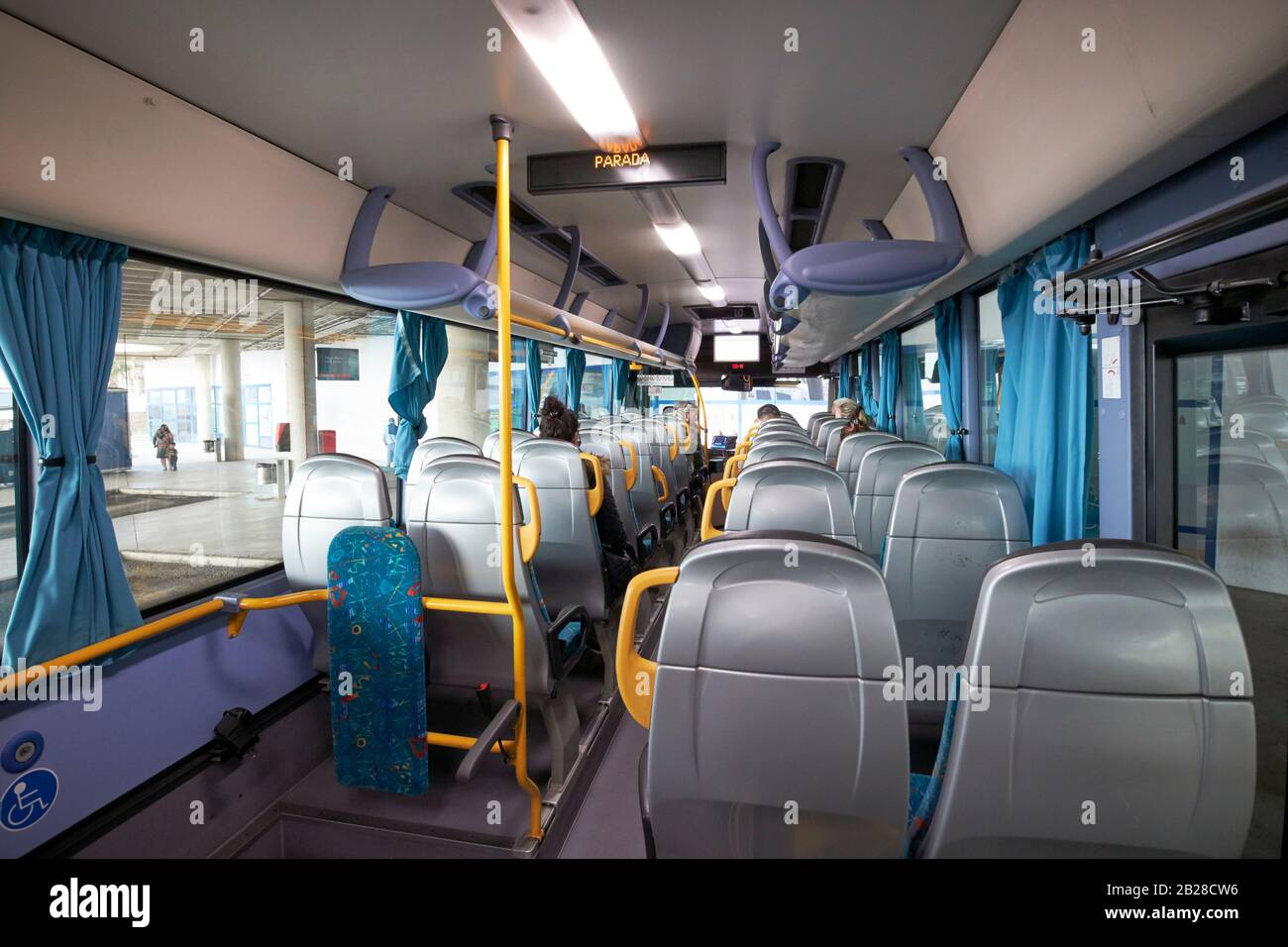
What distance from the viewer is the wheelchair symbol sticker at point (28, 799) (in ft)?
7.29

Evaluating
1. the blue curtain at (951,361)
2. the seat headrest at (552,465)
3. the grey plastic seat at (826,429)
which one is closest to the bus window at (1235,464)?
the seat headrest at (552,465)

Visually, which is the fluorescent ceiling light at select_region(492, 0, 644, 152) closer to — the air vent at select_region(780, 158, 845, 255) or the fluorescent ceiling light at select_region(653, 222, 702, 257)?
the air vent at select_region(780, 158, 845, 255)

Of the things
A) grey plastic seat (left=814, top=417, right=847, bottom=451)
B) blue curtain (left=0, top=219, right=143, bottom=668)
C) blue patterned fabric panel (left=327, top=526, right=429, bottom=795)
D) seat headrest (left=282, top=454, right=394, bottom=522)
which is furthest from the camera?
grey plastic seat (left=814, top=417, right=847, bottom=451)

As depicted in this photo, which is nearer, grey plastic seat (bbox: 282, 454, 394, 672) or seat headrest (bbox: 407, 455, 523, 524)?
seat headrest (bbox: 407, 455, 523, 524)

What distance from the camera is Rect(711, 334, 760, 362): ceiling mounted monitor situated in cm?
1384

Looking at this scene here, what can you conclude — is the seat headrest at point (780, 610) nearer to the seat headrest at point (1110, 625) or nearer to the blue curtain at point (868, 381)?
the seat headrest at point (1110, 625)

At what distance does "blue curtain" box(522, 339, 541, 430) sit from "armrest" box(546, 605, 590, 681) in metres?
6.46

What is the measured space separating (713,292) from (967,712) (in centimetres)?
897

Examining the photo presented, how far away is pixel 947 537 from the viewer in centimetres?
280

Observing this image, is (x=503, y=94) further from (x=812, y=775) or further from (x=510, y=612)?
(x=812, y=775)

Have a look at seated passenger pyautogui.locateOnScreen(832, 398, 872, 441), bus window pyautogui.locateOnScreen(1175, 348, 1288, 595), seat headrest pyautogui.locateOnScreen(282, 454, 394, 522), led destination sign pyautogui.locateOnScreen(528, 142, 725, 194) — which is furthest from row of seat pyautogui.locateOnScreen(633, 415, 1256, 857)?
seated passenger pyautogui.locateOnScreen(832, 398, 872, 441)

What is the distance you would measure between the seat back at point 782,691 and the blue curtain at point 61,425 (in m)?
2.72

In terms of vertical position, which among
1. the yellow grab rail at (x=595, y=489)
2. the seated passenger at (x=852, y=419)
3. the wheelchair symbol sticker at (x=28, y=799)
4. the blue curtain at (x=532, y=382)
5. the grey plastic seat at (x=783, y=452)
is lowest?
the wheelchair symbol sticker at (x=28, y=799)
